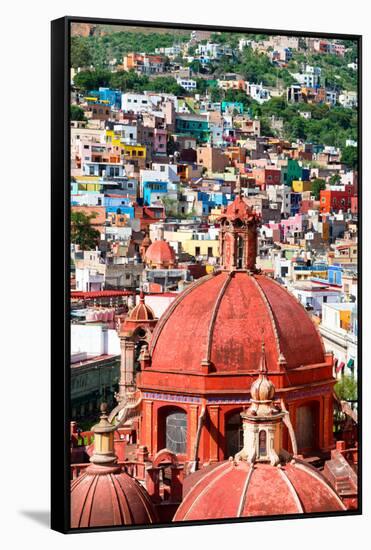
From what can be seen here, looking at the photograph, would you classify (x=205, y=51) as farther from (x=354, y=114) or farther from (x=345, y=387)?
(x=345, y=387)

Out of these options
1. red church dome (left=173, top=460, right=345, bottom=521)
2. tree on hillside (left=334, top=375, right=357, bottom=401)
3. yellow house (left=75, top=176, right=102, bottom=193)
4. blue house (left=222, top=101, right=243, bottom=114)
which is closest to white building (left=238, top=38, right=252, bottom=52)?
blue house (left=222, top=101, right=243, bottom=114)

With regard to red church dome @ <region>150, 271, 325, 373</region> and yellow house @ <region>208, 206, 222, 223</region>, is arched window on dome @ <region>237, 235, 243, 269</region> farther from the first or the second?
yellow house @ <region>208, 206, 222, 223</region>

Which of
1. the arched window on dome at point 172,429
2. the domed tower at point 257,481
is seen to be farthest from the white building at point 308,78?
the arched window on dome at point 172,429

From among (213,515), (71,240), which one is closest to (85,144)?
(71,240)

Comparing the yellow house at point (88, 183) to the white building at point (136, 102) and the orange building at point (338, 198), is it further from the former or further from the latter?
the orange building at point (338, 198)

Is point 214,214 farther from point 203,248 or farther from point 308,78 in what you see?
point 308,78
